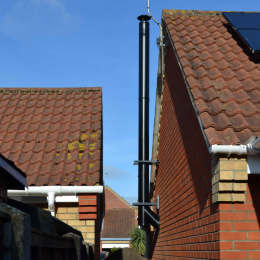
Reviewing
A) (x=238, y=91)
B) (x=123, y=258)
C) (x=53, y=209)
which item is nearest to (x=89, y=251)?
(x=53, y=209)

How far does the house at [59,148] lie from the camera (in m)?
9.34

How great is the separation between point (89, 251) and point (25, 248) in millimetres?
6034

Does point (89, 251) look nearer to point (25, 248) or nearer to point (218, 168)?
point (218, 168)

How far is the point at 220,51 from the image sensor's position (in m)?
7.96

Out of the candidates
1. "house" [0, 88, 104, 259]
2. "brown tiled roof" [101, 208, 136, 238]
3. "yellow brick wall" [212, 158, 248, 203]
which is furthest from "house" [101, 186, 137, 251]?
"yellow brick wall" [212, 158, 248, 203]

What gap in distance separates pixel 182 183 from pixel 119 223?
137 feet

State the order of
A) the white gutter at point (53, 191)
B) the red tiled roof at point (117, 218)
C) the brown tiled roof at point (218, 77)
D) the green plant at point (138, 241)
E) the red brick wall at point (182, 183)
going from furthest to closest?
the red tiled roof at point (117, 218) < the green plant at point (138, 241) < the white gutter at point (53, 191) < the red brick wall at point (182, 183) < the brown tiled roof at point (218, 77)

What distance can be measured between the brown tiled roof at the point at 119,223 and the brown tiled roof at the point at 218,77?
122ft

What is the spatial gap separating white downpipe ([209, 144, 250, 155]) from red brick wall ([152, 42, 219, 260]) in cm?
57

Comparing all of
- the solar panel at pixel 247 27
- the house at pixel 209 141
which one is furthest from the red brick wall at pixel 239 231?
the solar panel at pixel 247 27

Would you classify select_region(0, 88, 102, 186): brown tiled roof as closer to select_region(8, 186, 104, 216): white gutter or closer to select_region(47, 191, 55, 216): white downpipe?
select_region(8, 186, 104, 216): white gutter

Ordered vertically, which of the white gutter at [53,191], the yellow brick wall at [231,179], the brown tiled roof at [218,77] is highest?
the brown tiled roof at [218,77]

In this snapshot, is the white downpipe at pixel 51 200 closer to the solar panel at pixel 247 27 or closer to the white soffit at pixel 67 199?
the white soffit at pixel 67 199

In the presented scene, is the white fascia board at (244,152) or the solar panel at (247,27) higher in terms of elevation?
the solar panel at (247,27)
